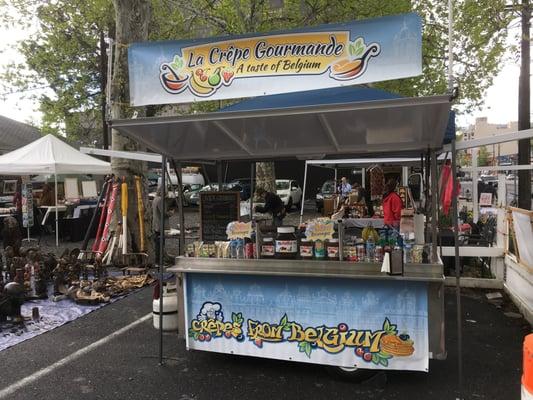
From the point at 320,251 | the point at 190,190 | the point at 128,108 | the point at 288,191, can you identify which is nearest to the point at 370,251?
the point at 320,251

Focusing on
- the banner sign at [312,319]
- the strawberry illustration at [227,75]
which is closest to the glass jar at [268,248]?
the banner sign at [312,319]

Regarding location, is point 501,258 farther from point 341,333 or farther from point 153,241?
point 153,241

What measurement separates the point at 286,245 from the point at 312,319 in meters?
0.70

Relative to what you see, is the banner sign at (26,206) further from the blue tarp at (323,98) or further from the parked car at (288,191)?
the parked car at (288,191)

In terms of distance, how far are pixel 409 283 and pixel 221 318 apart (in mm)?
1774

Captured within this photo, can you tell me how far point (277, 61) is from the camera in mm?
3826

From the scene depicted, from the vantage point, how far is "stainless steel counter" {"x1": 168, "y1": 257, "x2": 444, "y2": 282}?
3.69 m

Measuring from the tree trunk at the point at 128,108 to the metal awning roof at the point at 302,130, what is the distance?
15.4 ft

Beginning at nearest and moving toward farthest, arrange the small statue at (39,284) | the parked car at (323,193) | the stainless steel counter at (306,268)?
the stainless steel counter at (306,268) → the small statue at (39,284) → the parked car at (323,193)

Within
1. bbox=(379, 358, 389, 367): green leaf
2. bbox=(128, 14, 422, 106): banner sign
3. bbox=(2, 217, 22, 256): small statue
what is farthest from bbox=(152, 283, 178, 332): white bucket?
bbox=(2, 217, 22, 256): small statue

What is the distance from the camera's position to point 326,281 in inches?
156

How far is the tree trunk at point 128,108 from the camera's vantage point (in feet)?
30.5

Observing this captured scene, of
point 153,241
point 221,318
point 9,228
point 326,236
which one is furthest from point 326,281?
point 9,228

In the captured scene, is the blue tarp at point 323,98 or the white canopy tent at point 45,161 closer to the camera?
the blue tarp at point 323,98
